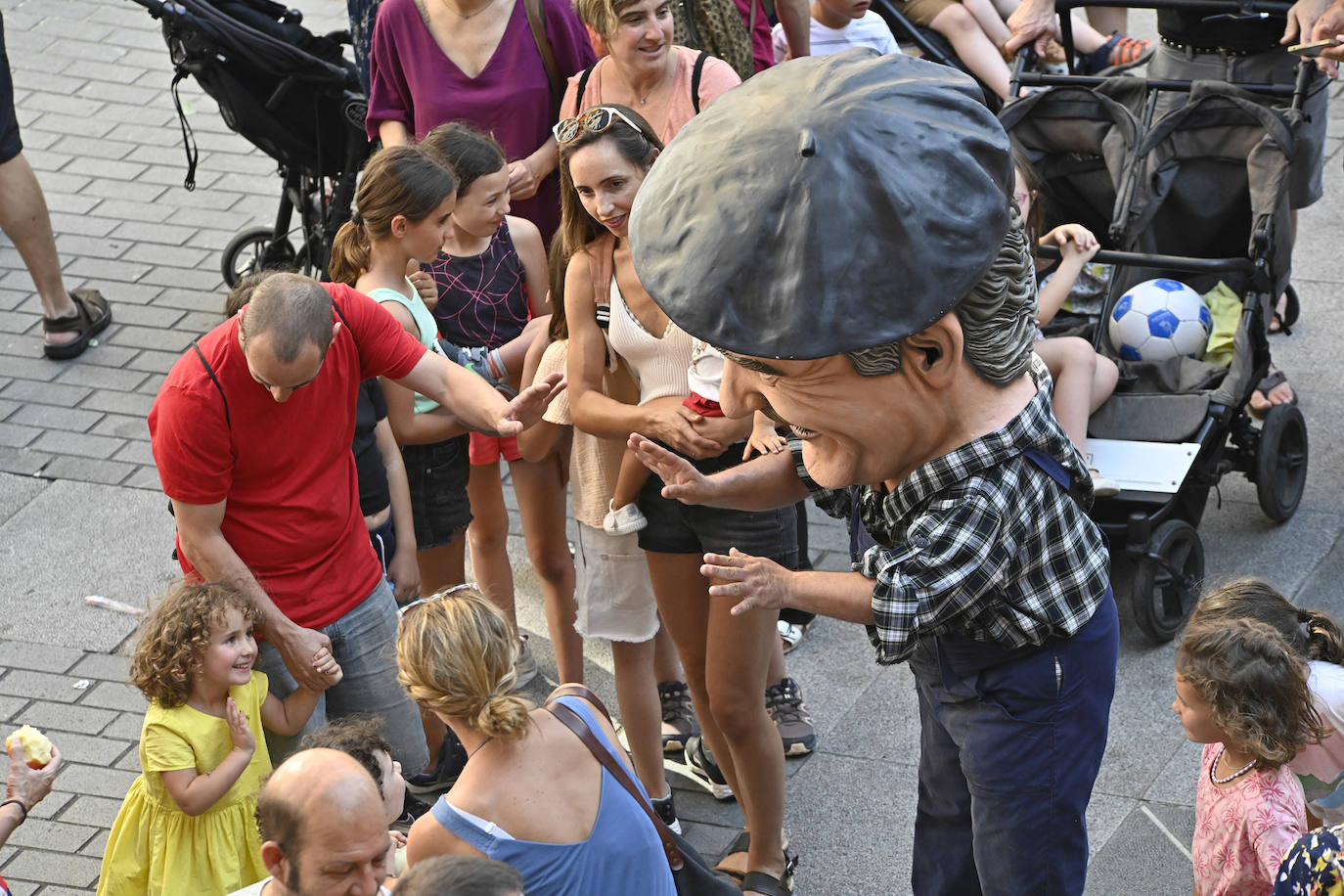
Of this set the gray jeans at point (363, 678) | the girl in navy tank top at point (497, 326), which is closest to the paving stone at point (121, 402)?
the girl in navy tank top at point (497, 326)

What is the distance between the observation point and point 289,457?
12.1ft

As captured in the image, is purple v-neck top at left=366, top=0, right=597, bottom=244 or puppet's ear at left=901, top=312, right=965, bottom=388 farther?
purple v-neck top at left=366, top=0, right=597, bottom=244

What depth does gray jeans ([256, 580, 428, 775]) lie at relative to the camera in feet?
12.5

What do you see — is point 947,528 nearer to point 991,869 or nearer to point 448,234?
point 991,869

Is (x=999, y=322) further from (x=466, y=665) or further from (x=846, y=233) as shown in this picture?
(x=466, y=665)

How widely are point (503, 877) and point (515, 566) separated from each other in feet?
11.3

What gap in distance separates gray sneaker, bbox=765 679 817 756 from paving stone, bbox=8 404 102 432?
11.4 feet

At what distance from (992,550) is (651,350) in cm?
145

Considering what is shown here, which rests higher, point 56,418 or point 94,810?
point 94,810

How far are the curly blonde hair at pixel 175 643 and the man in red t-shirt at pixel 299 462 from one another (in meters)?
0.19

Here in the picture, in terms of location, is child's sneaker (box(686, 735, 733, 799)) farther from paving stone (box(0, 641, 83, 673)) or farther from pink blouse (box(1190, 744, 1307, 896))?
paving stone (box(0, 641, 83, 673))

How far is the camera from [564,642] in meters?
4.86

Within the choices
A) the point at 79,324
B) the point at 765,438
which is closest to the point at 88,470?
the point at 79,324

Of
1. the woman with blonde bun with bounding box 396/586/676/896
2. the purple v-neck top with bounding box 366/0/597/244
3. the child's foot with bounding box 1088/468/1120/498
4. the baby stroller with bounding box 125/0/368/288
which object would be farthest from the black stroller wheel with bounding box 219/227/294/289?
the woman with blonde bun with bounding box 396/586/676/896
